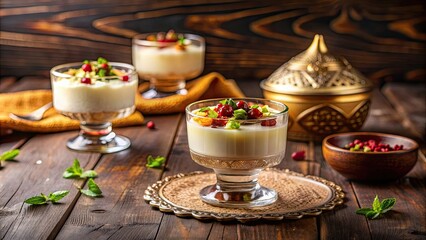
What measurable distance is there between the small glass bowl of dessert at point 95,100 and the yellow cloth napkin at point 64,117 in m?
0.19

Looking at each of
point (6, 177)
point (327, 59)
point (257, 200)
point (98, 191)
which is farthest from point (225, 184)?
point (327, 59)

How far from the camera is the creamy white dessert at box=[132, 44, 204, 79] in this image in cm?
368

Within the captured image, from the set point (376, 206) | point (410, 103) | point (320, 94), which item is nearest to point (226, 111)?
point (376, 206)

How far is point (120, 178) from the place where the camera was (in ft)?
8.04

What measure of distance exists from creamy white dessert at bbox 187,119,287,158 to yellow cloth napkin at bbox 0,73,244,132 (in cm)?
107

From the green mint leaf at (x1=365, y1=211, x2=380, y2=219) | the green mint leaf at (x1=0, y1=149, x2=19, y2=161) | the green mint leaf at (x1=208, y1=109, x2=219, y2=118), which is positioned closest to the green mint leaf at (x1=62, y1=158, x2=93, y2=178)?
the green mint leaf at (x1=0, y1=149, x2=19, y2=161)

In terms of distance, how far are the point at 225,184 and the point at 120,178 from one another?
0.40m

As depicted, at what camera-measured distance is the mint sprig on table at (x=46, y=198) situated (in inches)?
84.9

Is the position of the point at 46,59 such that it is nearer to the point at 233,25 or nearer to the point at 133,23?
the point at 133,23

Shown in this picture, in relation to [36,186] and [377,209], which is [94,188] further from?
[377,209]

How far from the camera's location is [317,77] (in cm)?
292

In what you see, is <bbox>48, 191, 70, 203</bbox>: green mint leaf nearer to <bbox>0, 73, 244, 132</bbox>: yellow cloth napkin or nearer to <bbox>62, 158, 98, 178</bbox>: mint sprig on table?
<bbox>62, 158, 98, 178</bbox>: mint sprig on table

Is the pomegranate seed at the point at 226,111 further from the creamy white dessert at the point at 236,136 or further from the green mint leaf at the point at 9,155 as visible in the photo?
the green mint leaf at the point at 9,155

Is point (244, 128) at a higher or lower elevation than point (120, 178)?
higher
